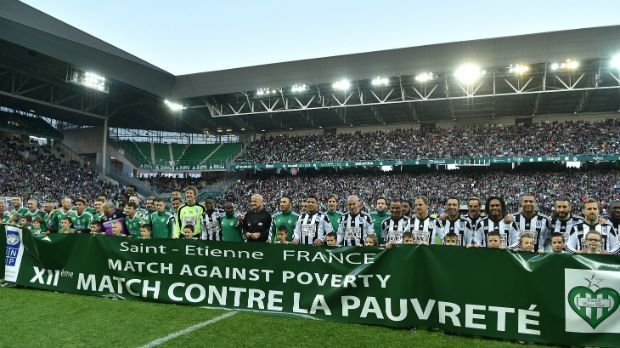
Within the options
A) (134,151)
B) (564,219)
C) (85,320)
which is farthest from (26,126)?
(564,219)

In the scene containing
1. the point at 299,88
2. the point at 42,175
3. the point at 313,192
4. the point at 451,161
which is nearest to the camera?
the point at 299,88

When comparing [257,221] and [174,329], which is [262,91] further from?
[174,329]

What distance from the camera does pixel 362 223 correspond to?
727 centimetres

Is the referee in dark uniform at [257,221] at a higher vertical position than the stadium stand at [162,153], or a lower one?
lower

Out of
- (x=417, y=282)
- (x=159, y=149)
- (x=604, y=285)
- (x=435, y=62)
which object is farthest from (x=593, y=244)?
(x=159, y=149)

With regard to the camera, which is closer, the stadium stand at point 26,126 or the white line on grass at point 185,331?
the white line on grass at point 185,331

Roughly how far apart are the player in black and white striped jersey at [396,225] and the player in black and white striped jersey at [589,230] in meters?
2.37

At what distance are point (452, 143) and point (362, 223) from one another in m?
27.1

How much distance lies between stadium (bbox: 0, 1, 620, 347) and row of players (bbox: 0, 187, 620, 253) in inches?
1.6

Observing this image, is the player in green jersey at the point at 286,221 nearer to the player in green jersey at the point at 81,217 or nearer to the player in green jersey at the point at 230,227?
the player in green jersey at the point at 230,227

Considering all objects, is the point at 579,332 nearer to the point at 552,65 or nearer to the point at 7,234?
the point at 7,234

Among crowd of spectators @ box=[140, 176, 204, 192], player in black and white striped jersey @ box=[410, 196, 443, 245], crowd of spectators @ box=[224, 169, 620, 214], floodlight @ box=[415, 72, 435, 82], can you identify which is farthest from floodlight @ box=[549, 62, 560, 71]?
crowd of spectators @ box=[140, 176, 204, 192]

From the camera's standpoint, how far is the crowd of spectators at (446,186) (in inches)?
1089

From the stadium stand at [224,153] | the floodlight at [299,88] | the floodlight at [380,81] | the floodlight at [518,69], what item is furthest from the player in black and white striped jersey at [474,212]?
Result: the stadium stand at [224,153]
